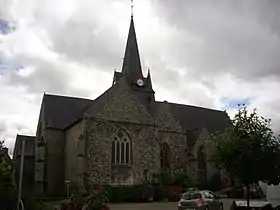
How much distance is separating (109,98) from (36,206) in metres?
24.0

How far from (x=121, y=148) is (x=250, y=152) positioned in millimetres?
18937

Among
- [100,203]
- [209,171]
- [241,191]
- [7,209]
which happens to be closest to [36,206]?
[7,209]

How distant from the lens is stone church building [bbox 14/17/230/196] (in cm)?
4078

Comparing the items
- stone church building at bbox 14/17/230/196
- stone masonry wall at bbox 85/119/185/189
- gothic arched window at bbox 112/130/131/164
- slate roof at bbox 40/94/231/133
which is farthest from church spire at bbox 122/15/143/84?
gothic arched window at bbox 112/130/131/164

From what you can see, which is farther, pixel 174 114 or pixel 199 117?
pixel 199 117

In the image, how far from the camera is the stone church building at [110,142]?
40781mm

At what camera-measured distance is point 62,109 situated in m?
49.2

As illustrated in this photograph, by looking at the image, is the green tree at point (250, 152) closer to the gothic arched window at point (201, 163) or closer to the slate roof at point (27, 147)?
the gothic arched window at point (201, 163)

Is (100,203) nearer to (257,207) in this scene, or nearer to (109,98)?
(257,207)

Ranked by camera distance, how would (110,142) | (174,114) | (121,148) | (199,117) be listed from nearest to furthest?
1. (110,142)
2. (121,148)
3. (174,114)
4. (199,117)

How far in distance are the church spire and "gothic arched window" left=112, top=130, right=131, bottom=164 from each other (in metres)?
17.9

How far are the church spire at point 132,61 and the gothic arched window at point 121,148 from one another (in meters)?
17.9

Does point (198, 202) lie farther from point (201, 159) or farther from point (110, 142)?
point (201, 159)

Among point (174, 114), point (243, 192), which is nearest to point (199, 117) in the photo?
point (174, 114)
